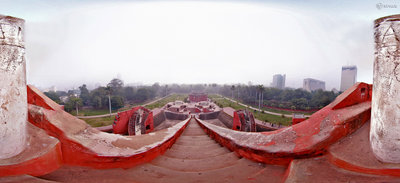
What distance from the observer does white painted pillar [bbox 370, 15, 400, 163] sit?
174 centimetres

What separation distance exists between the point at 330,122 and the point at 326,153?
0.55 meters

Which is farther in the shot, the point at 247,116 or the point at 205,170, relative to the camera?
the point at 247,116

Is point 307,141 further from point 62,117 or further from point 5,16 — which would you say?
point 5,16

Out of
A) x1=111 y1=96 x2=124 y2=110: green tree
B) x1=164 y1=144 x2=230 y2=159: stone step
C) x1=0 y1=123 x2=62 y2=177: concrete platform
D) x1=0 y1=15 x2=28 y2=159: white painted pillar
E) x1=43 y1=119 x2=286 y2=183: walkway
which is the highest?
x1=0 y1=15 x2=28 y2=159: white painted pillar

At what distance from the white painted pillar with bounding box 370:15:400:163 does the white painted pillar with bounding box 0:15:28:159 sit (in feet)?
15.4

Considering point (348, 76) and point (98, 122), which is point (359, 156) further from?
point (348, 76)

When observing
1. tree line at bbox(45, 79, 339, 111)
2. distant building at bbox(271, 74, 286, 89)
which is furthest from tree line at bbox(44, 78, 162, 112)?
distant building at bbox(271, 74, 286, 89)

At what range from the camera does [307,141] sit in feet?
8.05

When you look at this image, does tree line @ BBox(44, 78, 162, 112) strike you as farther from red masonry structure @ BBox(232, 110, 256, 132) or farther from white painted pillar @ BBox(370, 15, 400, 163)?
white painted pillar @ BBox(370, 15, 400, 163)

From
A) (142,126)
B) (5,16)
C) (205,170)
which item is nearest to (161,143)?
(205,170)

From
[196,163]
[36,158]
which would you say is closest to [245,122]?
[196,163]

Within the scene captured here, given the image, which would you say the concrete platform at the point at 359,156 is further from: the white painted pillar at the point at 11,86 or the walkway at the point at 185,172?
the white painted pillar at the point at 11,86

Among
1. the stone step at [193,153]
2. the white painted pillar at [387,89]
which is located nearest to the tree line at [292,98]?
the stone step at [193,153]

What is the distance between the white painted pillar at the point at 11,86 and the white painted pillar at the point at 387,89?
4.69 meters
